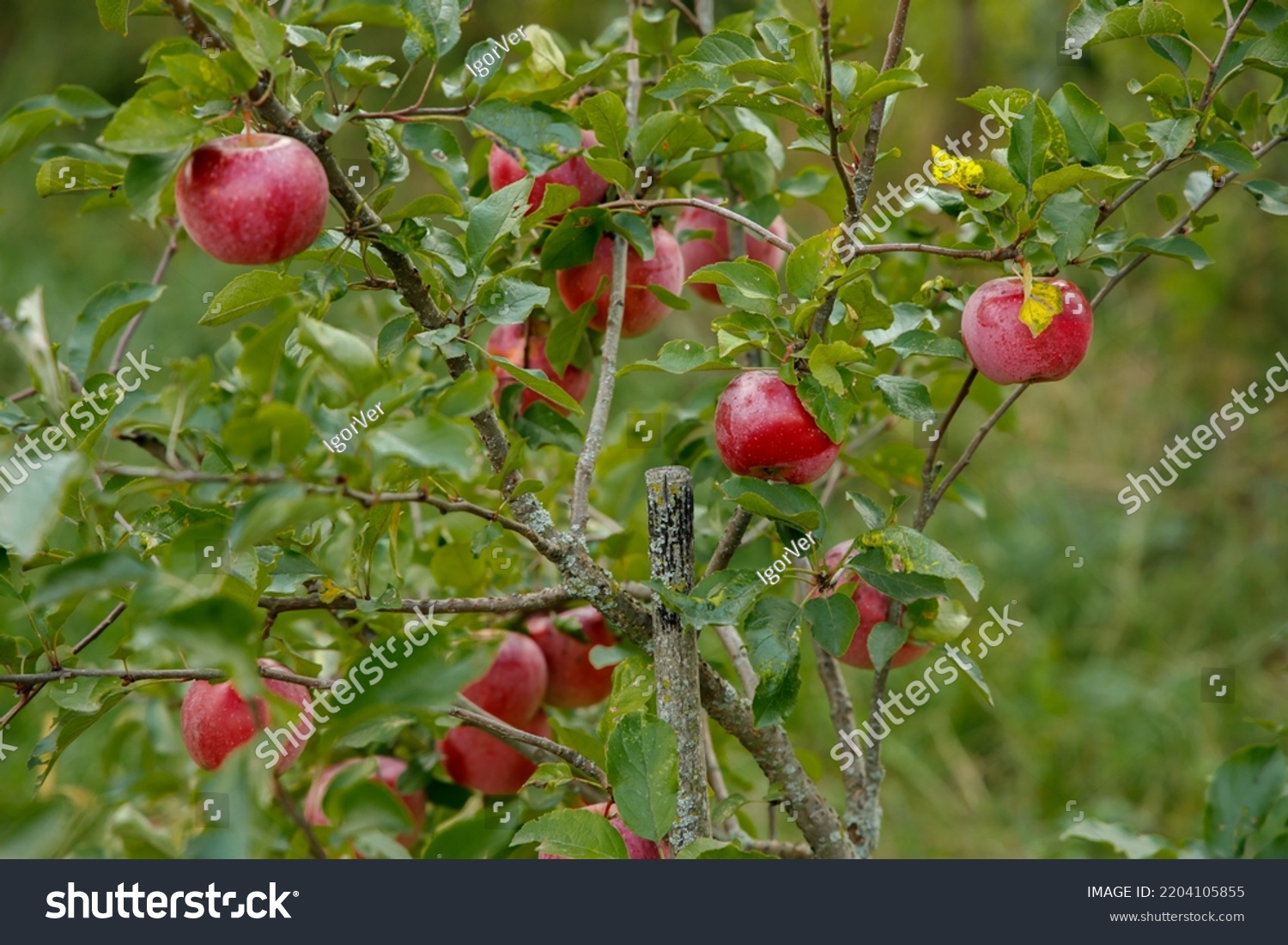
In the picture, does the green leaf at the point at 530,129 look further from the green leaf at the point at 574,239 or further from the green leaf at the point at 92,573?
the green leaf at the point at 92,573

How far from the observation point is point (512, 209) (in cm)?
69

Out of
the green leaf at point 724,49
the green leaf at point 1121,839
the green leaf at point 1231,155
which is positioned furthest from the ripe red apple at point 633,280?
the green leaf at point 1121,839

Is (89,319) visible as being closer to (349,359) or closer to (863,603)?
(349,359)

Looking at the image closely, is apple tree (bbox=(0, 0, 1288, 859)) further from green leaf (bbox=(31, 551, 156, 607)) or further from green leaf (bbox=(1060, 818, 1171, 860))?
green leaf (bbox=(1060, 818, 1171, 860))

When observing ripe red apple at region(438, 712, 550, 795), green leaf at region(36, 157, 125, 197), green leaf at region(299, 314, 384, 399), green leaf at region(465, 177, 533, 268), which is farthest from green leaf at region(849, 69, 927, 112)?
ripe red apple at region(438, 712, 550, 795)

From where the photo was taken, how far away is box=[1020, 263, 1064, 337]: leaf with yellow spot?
0.66m

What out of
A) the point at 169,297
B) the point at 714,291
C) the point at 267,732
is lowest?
the point at 169,297

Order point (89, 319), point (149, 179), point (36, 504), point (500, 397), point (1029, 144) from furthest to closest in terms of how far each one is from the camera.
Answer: point (500, 397)
point (89, 319)
point (1029, 144)
point (149, 179)
point (36, 504)

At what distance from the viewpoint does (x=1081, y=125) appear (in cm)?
71

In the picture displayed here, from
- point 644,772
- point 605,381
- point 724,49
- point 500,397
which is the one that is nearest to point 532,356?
point 500,397

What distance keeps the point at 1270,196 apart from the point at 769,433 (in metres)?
0.38
